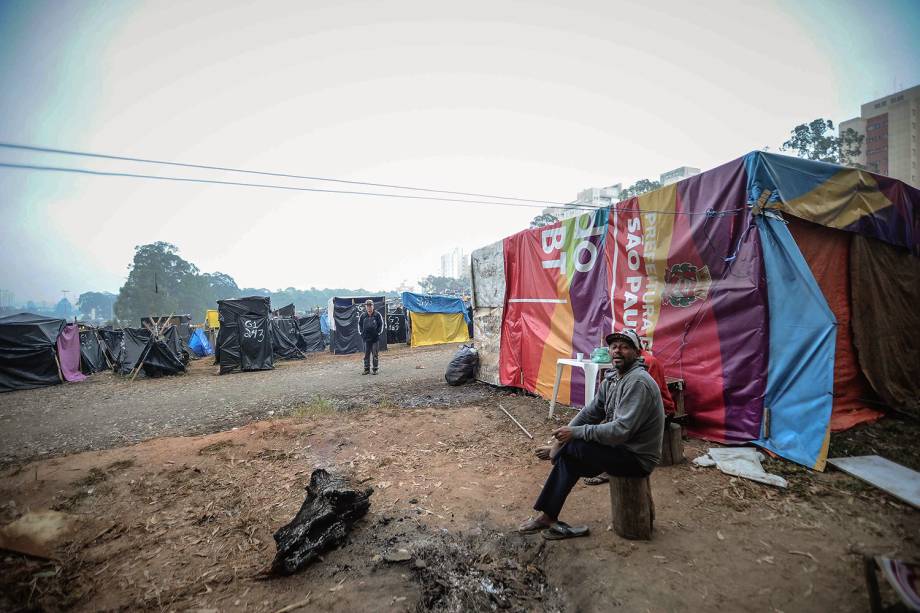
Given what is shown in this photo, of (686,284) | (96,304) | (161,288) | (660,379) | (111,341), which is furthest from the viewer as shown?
(96,304)

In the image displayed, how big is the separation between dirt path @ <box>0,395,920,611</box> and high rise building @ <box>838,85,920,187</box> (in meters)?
45.9

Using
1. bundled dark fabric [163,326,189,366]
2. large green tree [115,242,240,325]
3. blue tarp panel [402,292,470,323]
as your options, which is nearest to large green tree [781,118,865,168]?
blue tarp panel [402,292,470,323]

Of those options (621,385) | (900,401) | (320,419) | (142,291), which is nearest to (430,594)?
(621,385)

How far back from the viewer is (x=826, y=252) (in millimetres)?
4668

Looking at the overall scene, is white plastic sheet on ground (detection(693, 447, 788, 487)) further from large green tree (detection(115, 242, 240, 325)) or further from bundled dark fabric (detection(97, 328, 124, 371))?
large green tree (detection(115, 242, 240, 325))

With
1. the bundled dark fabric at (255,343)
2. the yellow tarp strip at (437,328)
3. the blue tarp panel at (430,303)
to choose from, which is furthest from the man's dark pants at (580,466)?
the yellow tarp strip at (437,328)

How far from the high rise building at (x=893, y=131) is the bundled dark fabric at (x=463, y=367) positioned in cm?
4372

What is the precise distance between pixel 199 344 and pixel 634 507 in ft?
76.2

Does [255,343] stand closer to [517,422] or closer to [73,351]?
[73,351]

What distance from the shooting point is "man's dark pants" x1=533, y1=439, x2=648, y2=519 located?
282 centimetres

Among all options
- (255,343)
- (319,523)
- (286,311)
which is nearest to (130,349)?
(255,343)

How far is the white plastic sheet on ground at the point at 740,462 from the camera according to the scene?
3.60m

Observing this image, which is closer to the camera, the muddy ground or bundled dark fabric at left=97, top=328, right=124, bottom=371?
the muddy ground

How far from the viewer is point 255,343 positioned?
46.3 ft
